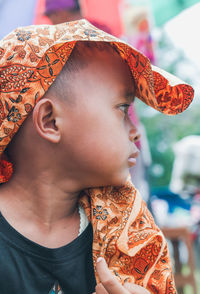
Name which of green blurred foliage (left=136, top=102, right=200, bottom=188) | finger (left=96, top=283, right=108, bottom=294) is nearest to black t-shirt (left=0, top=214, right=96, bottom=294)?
finger (left=96, top=283, right=108, bottom=294)

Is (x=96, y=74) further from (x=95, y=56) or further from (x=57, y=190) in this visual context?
(x=57, y=190)

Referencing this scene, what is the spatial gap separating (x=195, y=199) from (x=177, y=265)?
233cm

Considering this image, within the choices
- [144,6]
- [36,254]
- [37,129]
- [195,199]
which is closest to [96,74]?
[37,129]

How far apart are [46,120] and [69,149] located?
0.09 metres

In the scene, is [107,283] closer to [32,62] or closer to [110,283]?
[110,283]

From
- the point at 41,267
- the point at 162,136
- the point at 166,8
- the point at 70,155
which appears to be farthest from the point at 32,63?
the point at 162,136

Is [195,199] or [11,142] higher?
[11,142]

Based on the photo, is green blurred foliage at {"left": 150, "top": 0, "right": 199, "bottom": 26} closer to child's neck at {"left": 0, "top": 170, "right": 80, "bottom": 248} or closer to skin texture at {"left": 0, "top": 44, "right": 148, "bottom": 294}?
skin texture at {"left": 0, "top": 44, "right": 148, "bottom": 294}

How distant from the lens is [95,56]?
35.5 inches

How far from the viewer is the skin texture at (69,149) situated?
34.1 inches

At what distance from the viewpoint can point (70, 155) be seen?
2.89 ft

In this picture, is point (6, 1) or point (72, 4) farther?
point (72, 4)

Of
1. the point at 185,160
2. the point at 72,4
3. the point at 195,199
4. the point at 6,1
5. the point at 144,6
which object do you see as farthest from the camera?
the point at 185,160

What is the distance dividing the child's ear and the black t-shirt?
238 millimetres
